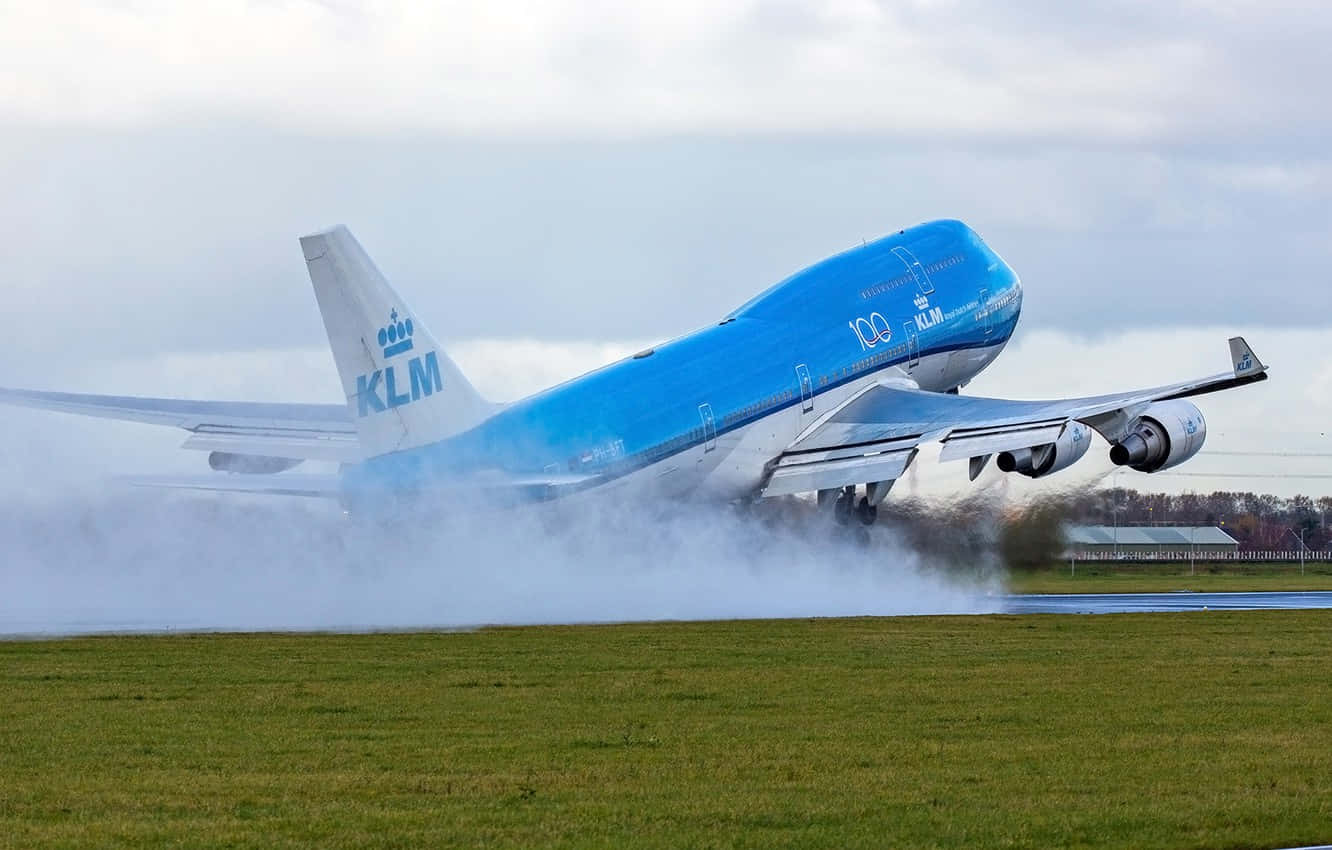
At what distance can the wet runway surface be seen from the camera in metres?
50.4

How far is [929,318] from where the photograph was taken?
186 feet

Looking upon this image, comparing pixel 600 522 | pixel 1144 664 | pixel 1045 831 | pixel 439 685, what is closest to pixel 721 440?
pixel 600 522

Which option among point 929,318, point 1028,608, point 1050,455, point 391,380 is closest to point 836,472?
point 1050,455

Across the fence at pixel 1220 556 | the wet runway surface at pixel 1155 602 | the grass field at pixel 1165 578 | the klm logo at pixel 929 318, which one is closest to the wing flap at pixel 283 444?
the wet runway surface at pixel 1155 602

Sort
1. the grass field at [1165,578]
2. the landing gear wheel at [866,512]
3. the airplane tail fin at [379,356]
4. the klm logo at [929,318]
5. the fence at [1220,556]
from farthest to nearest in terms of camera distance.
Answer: the fence at [1220,556], the grass field at [1165,578], the klm logo at [929,318], the landing gear wheel at [866,512], the airplane tail fin at [379,356]

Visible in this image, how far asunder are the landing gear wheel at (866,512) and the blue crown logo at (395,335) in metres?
15.4

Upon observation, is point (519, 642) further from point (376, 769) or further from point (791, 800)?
point (791, 800)

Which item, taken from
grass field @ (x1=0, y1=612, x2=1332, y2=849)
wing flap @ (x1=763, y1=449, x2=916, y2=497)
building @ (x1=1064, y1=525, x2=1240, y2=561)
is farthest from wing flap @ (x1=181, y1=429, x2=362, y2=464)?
building @ (x1=1064, y1=525, x2=1240, y2=561)

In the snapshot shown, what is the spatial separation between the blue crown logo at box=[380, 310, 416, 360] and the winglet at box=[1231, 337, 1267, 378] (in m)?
18.5

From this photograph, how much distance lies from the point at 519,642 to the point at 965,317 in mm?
25682

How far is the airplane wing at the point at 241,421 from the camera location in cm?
4328

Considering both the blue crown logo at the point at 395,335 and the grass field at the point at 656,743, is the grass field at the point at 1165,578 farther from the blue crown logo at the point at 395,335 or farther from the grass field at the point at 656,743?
the grass field at the point at 656,743

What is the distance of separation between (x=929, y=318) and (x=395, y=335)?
827 inches

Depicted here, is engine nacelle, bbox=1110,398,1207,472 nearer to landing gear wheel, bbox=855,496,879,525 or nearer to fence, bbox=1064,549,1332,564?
landing gear wheel, bbox=855,496,879,525
